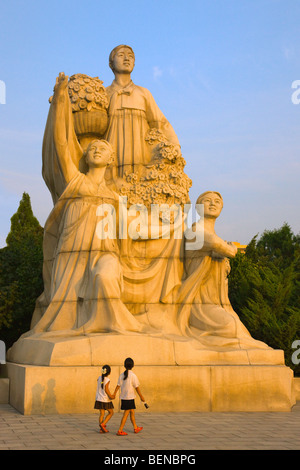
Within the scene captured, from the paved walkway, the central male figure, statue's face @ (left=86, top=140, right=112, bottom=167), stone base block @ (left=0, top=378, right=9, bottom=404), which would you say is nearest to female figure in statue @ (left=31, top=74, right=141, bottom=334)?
statue's face @ (left=86, top=140, right=112, bottom=167)

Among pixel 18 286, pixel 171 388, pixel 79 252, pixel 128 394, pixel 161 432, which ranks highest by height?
pixel 79 252

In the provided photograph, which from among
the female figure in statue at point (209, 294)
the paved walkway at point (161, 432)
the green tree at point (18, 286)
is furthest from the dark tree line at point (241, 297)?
the paved walkway at point (161, 432)

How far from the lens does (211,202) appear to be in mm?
9602

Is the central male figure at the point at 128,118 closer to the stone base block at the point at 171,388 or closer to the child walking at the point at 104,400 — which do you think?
the stone base block at the point at 171,388

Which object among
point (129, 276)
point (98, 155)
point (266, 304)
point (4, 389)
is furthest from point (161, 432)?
point (266, 304)

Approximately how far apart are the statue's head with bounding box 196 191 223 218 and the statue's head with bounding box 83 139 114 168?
1611 mm

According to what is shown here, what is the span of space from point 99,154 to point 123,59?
2311 millimetres

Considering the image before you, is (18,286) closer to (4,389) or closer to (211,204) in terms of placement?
(4,389)

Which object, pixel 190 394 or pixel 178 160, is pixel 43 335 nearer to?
pixel 190 394

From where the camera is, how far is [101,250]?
8898mm

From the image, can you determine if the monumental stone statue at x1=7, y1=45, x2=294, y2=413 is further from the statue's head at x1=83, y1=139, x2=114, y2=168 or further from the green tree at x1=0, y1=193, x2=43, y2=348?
the green tree at x1=0, y1=193, x2=43, y2=348

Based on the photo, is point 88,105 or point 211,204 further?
point 88,105

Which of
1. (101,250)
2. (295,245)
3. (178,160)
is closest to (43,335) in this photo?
(101,250)
